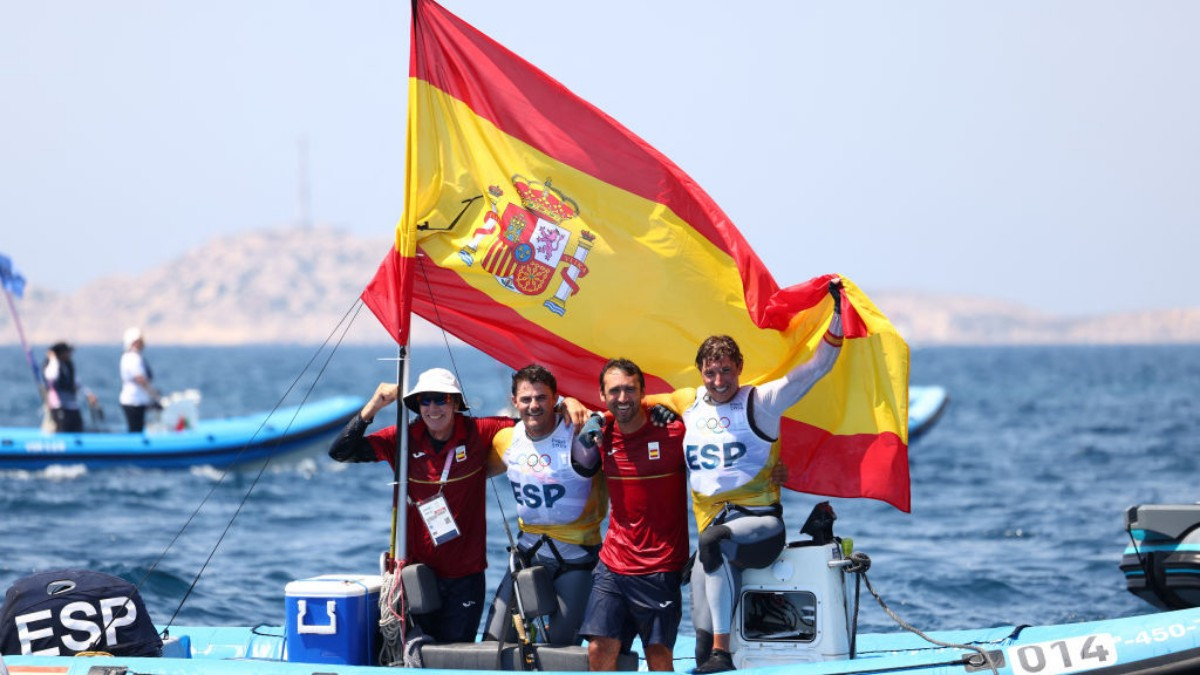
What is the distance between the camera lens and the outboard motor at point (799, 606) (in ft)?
23.9

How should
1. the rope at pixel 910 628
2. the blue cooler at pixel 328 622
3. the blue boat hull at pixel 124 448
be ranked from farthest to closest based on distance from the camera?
the blue boat hull at pixel 124 448 < the blue cooler at pixel 328 622 < the rope at pixel 910 628

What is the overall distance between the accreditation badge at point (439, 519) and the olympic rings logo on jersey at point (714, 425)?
4.18ft

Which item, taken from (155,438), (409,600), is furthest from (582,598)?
(155,438)

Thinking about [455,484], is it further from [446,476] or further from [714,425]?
[714,425]

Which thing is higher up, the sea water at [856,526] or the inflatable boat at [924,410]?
the inflatable boat at [924,410]

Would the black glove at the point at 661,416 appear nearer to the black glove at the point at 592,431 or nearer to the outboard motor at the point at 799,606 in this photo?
the black glove at the point at 592,431

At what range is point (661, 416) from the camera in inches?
286

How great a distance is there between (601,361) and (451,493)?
1139 millimetres

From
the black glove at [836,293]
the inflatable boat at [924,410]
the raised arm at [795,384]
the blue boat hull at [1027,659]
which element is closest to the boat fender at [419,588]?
the blue boat hull at [1027,659]

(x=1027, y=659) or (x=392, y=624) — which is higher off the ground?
(x=392, y=624)

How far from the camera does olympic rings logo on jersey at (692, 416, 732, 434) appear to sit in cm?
714

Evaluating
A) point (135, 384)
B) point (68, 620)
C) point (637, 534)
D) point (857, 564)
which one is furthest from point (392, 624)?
point (135, 384)

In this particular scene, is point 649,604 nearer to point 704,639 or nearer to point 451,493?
point 704,639

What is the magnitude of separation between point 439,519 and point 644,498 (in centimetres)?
→ 102
